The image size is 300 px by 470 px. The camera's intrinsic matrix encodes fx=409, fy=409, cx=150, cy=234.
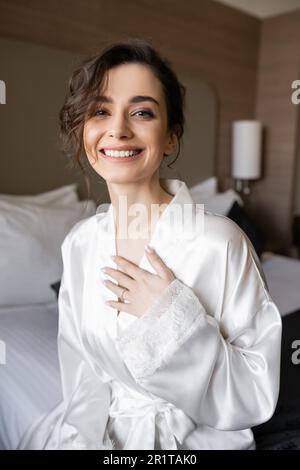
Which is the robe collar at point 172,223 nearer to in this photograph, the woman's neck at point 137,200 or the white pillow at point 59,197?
the woman's neck at point 137,200

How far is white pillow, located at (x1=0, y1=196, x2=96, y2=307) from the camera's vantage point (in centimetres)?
129

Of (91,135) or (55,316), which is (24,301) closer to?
(55,316)

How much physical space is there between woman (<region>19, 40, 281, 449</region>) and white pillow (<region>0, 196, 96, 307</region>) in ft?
2.05

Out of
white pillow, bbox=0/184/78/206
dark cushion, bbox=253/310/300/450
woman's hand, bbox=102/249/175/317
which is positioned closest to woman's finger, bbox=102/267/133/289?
woman's hand, bbox=102/249/175/317

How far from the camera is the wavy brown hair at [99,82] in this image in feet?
1.91

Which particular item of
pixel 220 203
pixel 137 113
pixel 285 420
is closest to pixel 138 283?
pixel 137 113

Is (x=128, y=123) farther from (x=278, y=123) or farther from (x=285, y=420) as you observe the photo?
(x=278, y=123)

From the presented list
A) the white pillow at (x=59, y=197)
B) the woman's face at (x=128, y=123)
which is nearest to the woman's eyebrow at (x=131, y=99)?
the woman's face at (x=128, y=123)

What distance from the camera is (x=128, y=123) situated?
58 cm

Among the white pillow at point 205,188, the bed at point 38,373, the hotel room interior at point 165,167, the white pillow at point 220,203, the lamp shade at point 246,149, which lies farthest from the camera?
the lamp shade at point 246,149

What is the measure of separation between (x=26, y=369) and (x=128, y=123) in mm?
770

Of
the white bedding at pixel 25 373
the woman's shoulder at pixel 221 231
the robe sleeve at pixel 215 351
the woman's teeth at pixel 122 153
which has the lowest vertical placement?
the white bedding at pixel 25 373

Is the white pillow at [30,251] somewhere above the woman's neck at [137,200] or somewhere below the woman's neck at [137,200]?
below
